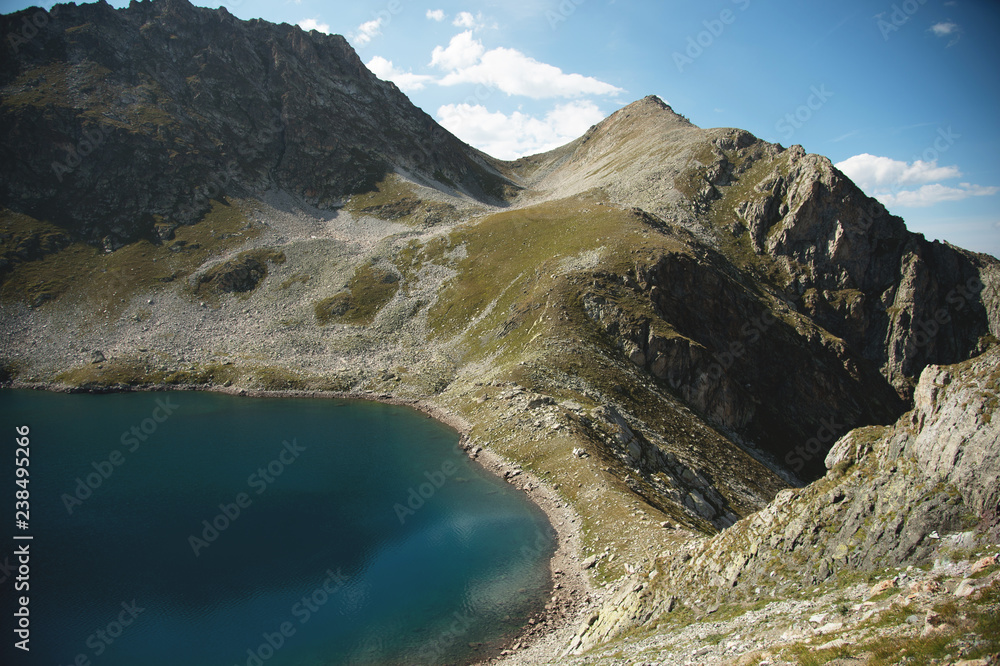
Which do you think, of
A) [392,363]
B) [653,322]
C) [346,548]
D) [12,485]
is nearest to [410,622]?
[346,548]

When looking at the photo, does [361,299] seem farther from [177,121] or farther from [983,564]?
[177,121]

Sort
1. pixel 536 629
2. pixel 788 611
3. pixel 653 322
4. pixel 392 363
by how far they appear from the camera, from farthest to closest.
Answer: pixel 392 363 → pixel 653 322 → pixel 536 629 → pixel 788 611

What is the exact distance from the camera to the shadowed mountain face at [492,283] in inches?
2391

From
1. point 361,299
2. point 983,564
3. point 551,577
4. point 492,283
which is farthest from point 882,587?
point 361,299

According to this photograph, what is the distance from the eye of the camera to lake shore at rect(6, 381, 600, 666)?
27500mm

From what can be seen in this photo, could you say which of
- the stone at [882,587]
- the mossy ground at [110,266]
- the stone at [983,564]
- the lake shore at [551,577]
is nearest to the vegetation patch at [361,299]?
the lake shore at [551,577]

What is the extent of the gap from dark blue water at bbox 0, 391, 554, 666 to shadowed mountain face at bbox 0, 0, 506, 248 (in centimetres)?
8792

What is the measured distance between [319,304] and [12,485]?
54270mm

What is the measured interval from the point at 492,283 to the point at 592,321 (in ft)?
82.9

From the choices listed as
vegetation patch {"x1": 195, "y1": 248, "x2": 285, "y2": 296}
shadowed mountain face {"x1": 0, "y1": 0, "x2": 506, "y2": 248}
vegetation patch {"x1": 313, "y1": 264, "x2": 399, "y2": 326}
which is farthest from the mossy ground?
vegetation patch {"x1": 313, "y1": 264, "x2": 399, "y2": 326}

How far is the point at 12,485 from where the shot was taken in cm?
4616

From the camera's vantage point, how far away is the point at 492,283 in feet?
290

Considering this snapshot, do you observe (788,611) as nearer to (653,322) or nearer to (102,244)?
(653,322)

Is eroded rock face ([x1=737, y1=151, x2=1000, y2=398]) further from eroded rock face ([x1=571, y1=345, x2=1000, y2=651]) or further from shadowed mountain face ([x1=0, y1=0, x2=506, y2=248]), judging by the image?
shadowed mountain face ([x1=0, y1=0, x2=506, y2=248])
